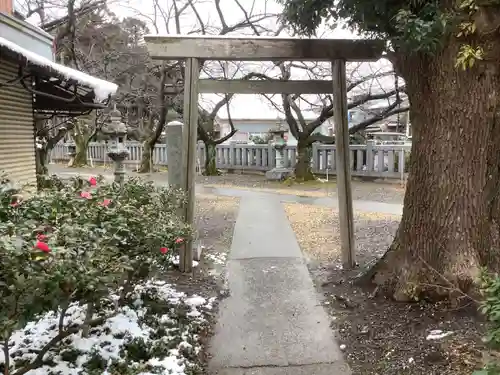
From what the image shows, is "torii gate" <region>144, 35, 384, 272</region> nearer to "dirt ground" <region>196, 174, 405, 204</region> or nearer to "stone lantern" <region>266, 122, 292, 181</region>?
"dirt ground" <region>196, 174, 405, 204</region>

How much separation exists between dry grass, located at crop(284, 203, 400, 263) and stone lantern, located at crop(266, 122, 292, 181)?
5.27 meters

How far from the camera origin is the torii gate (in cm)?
511

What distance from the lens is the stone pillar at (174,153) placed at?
19.6ft

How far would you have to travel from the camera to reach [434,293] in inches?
154

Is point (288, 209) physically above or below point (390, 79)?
below

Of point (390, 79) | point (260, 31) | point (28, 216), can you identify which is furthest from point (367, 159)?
point (28, 216)

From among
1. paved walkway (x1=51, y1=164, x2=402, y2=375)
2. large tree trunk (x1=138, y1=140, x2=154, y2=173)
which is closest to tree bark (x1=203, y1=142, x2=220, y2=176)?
large tree trunk (x1=138, y1=140, x2=154, y2=173)

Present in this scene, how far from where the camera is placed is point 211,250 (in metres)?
6.77

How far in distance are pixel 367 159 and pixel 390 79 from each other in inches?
107

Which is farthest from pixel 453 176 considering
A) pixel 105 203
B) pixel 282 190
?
pixel 282 190

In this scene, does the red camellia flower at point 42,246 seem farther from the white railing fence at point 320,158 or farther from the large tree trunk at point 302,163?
the large tree trunk at point 302,163

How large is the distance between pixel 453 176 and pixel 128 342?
3.00 metres

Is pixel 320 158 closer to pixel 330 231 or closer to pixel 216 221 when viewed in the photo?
pixel 216 221

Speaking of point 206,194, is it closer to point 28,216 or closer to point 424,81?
point 424,81
